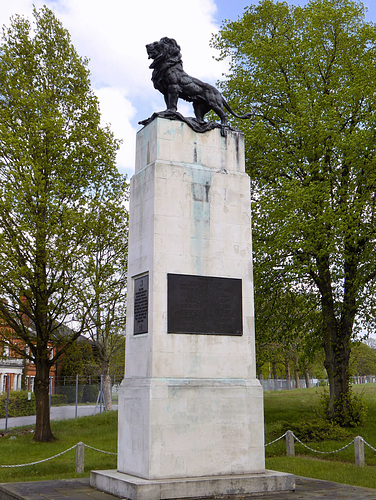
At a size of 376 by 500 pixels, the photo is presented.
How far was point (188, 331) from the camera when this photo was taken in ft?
34.5

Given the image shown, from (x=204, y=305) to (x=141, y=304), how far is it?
1.23 m

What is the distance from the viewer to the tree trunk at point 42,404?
71.9 ft

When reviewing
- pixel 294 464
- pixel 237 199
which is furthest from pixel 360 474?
pixel 237 199

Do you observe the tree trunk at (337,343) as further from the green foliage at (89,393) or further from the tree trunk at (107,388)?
the green foliage at (89,393)

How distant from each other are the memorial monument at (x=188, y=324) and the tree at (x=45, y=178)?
32.4 feet

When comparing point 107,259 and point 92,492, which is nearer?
point 92,492

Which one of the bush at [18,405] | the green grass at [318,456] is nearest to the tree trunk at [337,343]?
the green grass at [318,456]

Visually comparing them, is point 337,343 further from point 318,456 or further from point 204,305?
point 204,305

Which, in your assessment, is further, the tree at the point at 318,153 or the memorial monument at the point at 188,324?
the tree at the point at 318,153

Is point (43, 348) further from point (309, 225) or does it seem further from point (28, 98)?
point (309, 225)

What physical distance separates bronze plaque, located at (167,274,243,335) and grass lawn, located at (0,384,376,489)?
4.73 metres

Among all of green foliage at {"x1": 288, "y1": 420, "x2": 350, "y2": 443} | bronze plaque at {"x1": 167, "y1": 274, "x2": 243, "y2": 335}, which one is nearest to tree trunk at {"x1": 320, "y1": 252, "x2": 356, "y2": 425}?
green foliage at {"x1": 288, "y1": 420, "x2": 350, "y2": 443}

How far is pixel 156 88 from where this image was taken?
12.5 metres

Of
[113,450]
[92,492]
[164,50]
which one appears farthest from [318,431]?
[164,50]
